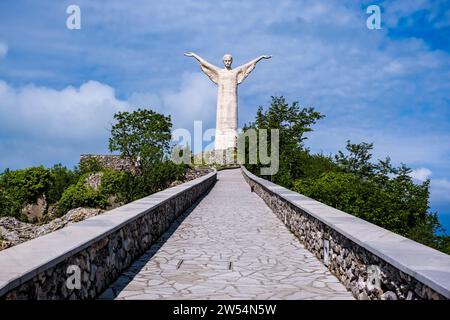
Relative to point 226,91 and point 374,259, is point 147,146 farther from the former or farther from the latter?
point 374,259

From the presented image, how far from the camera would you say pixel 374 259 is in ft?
16.0

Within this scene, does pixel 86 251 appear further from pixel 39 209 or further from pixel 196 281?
pixel 39 209

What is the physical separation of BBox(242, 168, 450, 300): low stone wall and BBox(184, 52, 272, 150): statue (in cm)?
4434

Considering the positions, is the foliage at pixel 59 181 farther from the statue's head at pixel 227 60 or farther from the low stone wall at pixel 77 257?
the low stone wall at pixel 77 257

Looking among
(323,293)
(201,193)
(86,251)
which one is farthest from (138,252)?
(201,193)

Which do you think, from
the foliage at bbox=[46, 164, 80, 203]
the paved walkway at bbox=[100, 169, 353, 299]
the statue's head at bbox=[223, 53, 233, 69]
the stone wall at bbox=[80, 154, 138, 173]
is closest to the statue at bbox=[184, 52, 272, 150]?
the statue's head at bbox=[223, 53, 233, 69]

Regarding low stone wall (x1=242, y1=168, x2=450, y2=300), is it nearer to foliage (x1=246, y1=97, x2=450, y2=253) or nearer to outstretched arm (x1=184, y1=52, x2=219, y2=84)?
foliage (x1=246, y1=97, x2=450, y2=253)

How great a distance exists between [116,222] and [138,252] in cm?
139

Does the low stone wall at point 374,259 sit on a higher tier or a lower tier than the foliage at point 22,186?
higher

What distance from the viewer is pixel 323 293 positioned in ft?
19.1

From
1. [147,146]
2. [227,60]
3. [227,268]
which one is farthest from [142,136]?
[227,268]

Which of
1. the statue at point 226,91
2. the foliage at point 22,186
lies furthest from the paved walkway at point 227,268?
the statue at point 226,91

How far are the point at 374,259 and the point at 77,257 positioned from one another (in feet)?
A: 9.48

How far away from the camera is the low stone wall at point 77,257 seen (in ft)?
12.5
